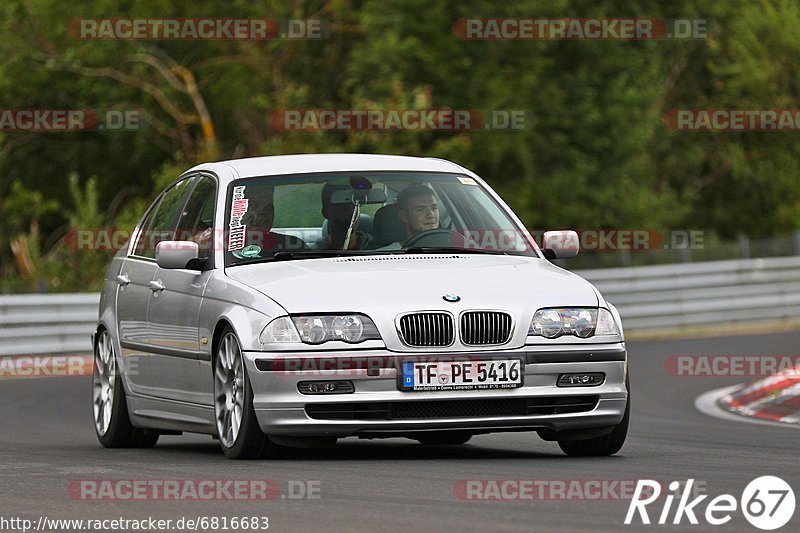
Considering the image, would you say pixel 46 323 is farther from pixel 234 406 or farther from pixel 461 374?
pixel 461 374

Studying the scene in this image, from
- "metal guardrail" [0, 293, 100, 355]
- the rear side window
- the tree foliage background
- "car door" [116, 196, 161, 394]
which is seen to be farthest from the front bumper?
the tree foliage background

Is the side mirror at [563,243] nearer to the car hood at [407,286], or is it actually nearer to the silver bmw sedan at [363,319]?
the silver bmw sedan at [363,319]

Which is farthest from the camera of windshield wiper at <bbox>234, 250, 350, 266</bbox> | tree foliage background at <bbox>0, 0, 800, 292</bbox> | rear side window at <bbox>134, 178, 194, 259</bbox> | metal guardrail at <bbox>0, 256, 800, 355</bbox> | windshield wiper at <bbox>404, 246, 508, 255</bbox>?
tree foliage background at <bbox>0, 0, 800, 292</bbox>

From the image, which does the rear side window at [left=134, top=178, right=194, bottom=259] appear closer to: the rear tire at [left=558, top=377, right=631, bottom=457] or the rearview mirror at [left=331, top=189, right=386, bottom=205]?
the rearview mirror at [left=331, top=189, right=386, bottom=205]

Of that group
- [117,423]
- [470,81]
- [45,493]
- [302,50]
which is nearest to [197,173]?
[117,423]

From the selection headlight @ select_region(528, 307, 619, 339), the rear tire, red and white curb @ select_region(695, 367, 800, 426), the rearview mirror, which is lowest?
red and white curb @ select_region(695, 367, 800, 426)

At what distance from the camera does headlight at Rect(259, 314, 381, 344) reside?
950cm

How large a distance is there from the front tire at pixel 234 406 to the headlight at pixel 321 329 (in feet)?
0.90

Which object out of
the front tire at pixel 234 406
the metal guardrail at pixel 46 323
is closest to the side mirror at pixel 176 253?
the front tire at pixel 234 406

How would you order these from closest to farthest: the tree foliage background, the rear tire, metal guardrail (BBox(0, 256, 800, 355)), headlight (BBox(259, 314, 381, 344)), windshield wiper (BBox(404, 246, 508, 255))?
headlight (BBox(259, 314, 381, 344)) < the rear tire < windshield wiper (BBox(404, 246, 508, 255)) < metal guardrail (BBox(0, 256, 800, 355)) < the tree foliage background

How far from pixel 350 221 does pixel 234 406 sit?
4.36ft

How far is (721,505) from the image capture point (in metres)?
7.73

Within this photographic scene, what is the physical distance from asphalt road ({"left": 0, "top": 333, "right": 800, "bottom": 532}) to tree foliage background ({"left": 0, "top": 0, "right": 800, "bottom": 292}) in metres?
17.2

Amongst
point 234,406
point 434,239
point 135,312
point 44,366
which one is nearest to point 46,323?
point 44,366
